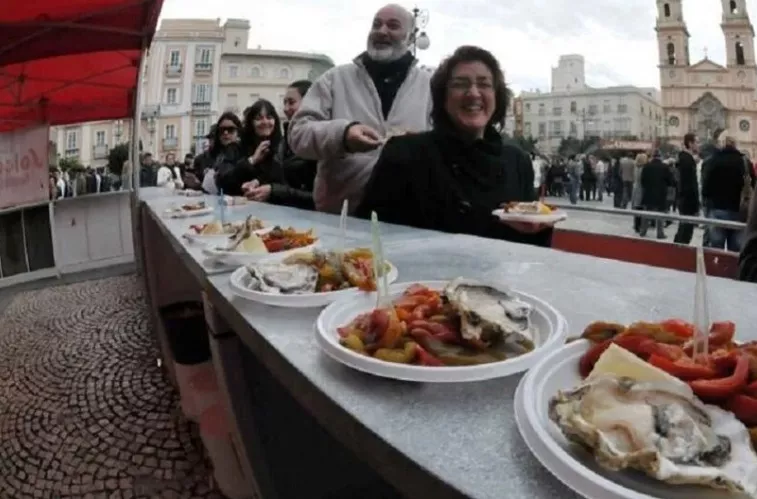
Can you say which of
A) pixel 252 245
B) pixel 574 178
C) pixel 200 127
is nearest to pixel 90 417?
pixel 252 245

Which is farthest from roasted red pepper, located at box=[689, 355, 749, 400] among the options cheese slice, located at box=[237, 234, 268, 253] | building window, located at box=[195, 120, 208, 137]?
building window, located at box=[195, 120, 208, 137]

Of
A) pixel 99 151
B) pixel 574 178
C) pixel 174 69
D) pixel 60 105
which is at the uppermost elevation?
pixel 174 69

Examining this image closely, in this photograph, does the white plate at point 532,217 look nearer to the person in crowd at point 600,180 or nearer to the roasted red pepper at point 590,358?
the roasted red pepper at point 590,358

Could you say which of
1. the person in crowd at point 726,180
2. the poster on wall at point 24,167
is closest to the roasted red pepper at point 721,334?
the person in crowd at point 726,180

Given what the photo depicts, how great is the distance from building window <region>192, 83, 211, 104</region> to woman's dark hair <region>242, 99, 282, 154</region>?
48.2 meters

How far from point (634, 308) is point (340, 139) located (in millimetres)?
1733

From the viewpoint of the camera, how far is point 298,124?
2.90 m

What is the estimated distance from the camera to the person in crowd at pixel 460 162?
7.86 feet

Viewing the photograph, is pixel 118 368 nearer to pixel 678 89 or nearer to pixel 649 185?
pixel 649 185

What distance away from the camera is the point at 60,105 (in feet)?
28.2

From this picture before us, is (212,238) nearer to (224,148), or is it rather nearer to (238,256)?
(238,256)

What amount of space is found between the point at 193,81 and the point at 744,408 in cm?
5466

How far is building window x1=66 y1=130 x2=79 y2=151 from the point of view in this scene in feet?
135

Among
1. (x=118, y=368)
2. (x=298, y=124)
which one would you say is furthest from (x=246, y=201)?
(x=118, y=368)
